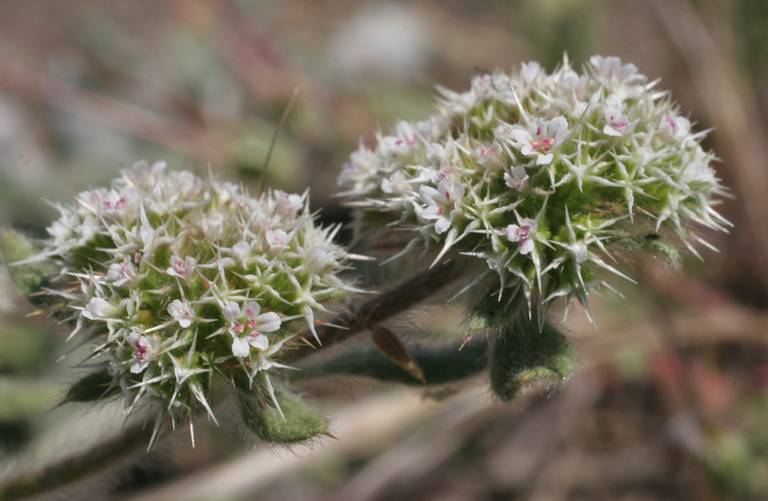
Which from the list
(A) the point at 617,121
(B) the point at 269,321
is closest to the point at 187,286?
(B) the point at 269,321

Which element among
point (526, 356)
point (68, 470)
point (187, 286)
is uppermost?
point (187, 286)

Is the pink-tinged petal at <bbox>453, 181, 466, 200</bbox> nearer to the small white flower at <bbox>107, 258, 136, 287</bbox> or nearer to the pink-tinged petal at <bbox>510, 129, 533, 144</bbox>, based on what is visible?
the pink-tinged petal at <bbox>510, 129, 533, 144</bbox>

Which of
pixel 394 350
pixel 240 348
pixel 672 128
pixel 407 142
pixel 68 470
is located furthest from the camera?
pixel 68 470

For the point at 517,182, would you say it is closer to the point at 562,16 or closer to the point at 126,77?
the point at 562,16

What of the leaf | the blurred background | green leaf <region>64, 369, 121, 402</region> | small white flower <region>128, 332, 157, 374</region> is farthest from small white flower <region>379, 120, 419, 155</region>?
the blurred background

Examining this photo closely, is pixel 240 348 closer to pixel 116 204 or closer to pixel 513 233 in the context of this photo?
pixel 116 204

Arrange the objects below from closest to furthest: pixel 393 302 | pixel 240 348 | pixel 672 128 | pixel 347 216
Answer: pixel 240 348 < pixel 672 128 < pixel 393 302 < pixel 347 216

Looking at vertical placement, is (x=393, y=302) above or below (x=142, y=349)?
below

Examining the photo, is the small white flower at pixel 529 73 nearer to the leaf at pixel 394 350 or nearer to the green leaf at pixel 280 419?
the leaf at pixel 394 350

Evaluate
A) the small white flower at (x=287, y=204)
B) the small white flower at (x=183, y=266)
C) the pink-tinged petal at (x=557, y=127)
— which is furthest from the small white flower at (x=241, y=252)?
the pink-tinged petal at (x=557, y=127)
